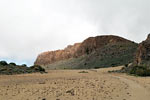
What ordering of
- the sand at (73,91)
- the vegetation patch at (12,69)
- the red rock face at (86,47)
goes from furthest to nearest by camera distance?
the red rock face at (86,47) < the vegetation patch at (12,69) < the sand at (73,91)

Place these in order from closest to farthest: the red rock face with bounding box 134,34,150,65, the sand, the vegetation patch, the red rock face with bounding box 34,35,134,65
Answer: the sand
the vegetation patch
the red rock face with bounding box 134,34,150,65
the red rock face with bounding box 34,35,134,65

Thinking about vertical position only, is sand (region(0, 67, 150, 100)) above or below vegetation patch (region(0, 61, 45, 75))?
below

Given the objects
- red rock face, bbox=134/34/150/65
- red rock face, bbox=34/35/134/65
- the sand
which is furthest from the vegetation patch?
red rock face, bbox=34/35/134/65

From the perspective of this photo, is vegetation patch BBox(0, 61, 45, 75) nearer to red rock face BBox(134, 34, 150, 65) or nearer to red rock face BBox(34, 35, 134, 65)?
red rock face BBox(134, 34, 150, 65)

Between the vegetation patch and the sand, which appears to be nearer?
the sand

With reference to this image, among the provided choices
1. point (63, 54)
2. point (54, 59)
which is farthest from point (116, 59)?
point (54, 59)

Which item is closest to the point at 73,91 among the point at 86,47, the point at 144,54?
the point at 144,54

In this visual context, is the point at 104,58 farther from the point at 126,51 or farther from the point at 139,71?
the point at 139,71

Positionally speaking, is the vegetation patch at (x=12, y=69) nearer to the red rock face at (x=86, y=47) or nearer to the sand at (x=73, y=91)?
the sand at (x=73, y=91)

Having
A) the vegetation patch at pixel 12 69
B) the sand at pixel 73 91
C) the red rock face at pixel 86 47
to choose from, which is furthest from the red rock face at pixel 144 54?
the red rock face at pixel 86 47

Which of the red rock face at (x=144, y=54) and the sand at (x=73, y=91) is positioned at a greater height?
the red rock face at (x=144, y=54)

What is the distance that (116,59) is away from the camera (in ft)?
209

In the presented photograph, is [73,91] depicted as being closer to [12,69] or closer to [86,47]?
[12,69]

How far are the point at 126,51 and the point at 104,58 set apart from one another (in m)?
9.14
